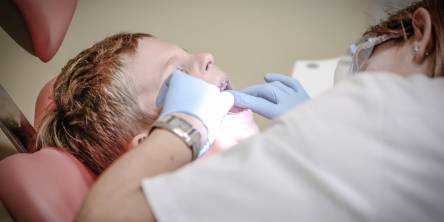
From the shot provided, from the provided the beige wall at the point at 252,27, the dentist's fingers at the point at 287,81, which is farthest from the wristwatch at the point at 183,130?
the beige wall at the point at 252,27

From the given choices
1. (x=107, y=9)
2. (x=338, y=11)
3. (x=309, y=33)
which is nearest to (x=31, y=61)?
(x=107, y=9)

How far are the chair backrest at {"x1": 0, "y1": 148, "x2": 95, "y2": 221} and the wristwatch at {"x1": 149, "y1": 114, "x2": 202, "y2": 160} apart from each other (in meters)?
0.28

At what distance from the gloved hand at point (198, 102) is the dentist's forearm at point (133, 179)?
11 centimetres

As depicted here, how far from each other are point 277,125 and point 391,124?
0.17 metres

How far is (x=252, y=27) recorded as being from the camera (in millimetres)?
1939

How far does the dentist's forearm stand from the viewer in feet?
2.07

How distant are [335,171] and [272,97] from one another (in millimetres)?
607

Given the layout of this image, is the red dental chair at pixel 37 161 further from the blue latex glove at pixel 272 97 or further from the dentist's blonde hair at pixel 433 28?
the dentist's blonde hair at pixel 433 28

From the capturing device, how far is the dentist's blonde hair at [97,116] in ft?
3.43

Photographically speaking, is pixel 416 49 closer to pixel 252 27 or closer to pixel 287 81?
pixel 287 81

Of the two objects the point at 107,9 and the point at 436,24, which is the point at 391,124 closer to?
the point at 436,24

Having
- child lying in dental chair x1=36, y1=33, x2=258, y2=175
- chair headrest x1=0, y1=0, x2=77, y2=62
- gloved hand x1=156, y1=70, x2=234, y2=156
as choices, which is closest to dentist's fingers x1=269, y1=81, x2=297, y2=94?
child lying in dental chair x1=36, y1=33, x2=258, y2=175

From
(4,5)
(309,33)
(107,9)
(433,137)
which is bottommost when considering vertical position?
(309,33)

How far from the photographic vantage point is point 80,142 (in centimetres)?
106
